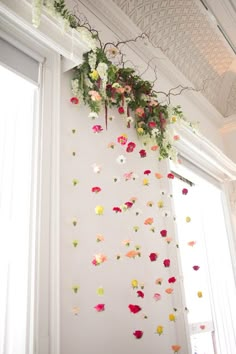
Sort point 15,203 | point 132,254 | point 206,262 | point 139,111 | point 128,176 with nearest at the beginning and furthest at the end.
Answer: point 15,203, point 132,254, point 128,176, point 139,111, point 206,262

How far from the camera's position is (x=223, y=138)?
163 inches

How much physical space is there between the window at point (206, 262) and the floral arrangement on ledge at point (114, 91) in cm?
59

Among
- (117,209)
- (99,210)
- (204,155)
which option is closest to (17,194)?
(99,210)

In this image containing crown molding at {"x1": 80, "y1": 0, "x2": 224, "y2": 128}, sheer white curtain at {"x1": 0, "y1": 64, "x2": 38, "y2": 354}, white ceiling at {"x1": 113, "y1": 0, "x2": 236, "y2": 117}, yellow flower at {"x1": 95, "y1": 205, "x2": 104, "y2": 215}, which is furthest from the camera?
white ceiling at {"x1": 113, "y1": 0, "x2": 236, "y2": 117}

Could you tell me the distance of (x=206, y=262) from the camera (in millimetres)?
3242

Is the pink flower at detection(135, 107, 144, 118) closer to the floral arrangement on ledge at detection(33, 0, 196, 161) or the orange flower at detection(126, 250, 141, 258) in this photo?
the floral arrangement on ledge at detection(33, 0, 196, 161)

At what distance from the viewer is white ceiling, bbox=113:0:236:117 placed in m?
2.81

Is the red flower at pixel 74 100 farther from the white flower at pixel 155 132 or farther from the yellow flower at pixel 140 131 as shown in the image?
the white flower at pixel 155 132

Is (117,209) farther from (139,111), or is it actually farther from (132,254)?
(139,111)

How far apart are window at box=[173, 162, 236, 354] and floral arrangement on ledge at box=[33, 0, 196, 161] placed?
0.59m

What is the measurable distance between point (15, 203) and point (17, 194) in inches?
1.7

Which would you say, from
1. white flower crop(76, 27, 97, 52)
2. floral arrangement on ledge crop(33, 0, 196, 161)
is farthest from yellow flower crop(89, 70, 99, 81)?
white flower crop(76, 27, 97, 52)

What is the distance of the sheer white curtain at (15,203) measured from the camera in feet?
4.32

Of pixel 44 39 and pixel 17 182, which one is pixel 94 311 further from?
pixel 44 39
